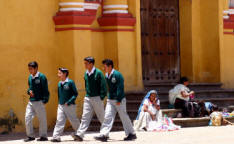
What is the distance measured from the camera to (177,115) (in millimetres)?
14578

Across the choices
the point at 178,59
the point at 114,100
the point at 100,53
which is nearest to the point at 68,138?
the point at 114,100

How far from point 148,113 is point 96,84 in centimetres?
236

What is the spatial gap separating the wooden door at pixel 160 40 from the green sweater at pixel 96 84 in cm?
521

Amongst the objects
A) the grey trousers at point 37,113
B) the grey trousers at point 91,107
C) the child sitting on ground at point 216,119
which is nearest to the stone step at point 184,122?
the child sitting on ground at point 216,119

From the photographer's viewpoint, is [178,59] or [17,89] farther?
[178,59]

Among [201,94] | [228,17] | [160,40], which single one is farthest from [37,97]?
[228,17]

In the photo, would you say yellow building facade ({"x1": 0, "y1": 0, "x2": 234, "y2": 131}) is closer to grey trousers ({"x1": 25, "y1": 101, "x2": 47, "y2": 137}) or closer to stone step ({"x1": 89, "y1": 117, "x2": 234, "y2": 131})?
stone step ({"x1": 89, "y1": 117, "x2": 234, "y2": 131})

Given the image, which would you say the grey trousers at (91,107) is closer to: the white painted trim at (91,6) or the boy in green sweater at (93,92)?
→ the boy in green sweater at (93,92)

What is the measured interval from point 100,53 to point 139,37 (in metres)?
1.11

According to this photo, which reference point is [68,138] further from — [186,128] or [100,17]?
[100,17]

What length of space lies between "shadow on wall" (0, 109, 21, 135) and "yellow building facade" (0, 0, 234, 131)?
23 mm

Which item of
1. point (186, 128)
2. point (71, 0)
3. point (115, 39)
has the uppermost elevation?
point (71, 0)

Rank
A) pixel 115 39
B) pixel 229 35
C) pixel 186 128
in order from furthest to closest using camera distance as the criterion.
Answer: pixel 229 35, pixel 115 39, pixel 186 128

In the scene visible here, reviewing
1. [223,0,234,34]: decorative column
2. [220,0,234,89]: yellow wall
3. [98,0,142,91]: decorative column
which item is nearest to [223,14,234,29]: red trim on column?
[223,0,234,34]: decorative column
